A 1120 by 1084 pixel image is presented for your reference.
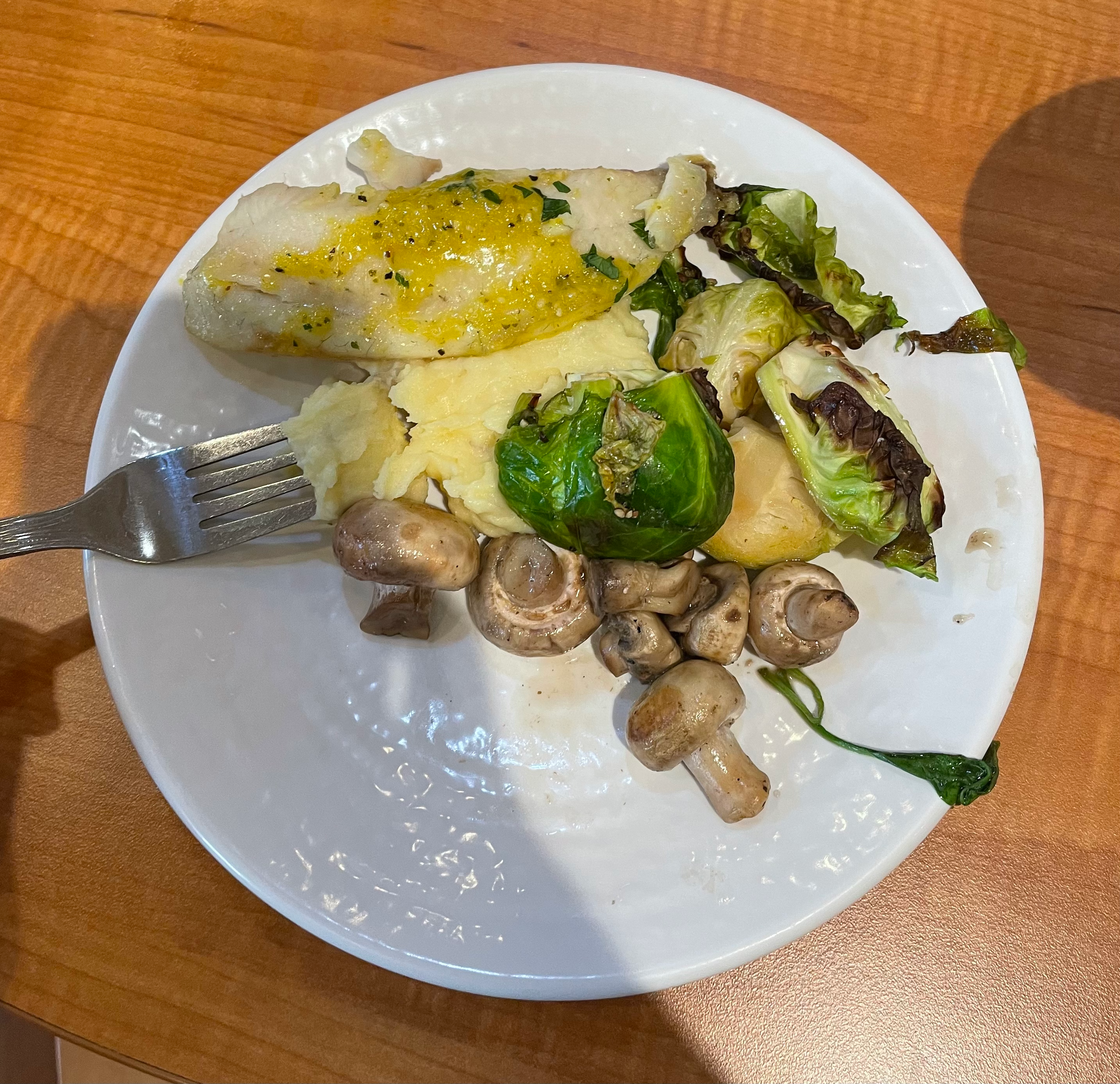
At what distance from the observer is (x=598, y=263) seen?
221 centimetres

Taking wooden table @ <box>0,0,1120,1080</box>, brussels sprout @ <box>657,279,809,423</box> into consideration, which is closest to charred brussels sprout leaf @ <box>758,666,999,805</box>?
wooden table @ <box>0,0,1120,1080</box>

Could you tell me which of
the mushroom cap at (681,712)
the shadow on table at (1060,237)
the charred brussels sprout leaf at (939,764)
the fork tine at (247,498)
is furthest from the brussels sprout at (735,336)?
the fork tine at (247,498)

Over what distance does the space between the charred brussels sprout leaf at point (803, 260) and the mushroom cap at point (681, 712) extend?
1.15 meters

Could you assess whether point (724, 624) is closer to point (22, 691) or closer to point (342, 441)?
point (342, 441)

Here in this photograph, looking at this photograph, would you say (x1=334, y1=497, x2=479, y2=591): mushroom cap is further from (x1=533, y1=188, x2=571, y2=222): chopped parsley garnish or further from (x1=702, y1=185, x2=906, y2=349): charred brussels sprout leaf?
(x1=702, y1=185, x2=906, y2=349): charred brussels sprout leaf

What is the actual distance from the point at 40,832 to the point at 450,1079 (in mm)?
1588

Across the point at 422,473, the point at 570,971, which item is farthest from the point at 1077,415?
the point at 570,971

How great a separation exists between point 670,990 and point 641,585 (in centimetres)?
142

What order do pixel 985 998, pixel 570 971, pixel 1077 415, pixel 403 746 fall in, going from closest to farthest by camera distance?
pixel 570 971, pixel 403 746, pixel 985 998, pixel 1077 415

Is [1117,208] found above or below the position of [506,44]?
below

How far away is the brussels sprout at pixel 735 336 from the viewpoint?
2.24 metres

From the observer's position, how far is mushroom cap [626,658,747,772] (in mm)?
2053

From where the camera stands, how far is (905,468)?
2.05m

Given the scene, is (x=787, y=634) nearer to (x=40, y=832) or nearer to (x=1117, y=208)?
(x=1117, y=208)
